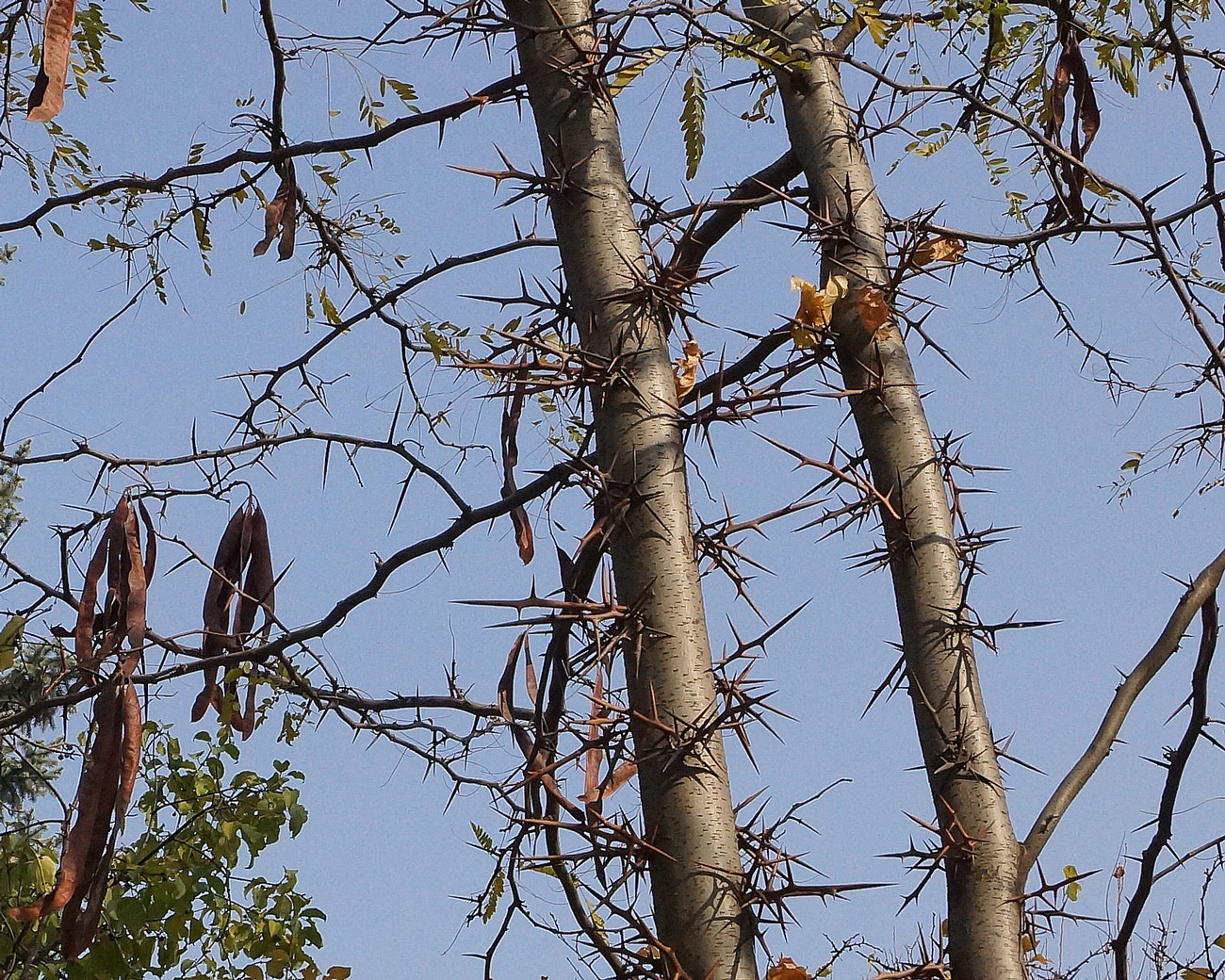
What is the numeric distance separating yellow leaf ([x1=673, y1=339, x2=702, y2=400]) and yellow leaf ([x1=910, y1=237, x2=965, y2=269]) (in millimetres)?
503

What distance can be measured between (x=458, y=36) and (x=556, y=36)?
232 mm

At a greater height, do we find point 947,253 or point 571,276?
point 947,253

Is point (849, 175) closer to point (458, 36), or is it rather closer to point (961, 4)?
point (961, 4)

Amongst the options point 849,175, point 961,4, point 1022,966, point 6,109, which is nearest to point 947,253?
point 849,175

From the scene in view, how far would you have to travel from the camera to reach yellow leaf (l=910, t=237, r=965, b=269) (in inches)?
96.7

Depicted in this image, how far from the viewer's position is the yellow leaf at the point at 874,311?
7.54ft

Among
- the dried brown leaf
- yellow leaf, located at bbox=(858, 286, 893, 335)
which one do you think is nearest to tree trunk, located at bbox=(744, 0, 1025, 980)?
yellow leaf, located at bbox=(858, 286, 893, 335)

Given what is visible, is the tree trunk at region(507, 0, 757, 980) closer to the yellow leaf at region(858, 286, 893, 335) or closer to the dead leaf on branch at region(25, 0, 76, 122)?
the yellow leaf at region(858, 286, 893, 335)

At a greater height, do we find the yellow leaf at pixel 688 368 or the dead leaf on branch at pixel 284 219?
the dead leaf on branch at pixel 284 219

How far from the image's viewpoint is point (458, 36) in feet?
7.71

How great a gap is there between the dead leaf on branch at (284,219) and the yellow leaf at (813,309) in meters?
1.25

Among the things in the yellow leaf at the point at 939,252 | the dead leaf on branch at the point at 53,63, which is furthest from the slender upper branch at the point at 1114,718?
the dead leaf on branch at the point at 53,63

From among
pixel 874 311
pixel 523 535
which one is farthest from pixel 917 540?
pixel 523 535

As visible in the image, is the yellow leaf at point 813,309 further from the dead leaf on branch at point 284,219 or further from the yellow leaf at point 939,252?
the dead leaf on branch at point 284,219
